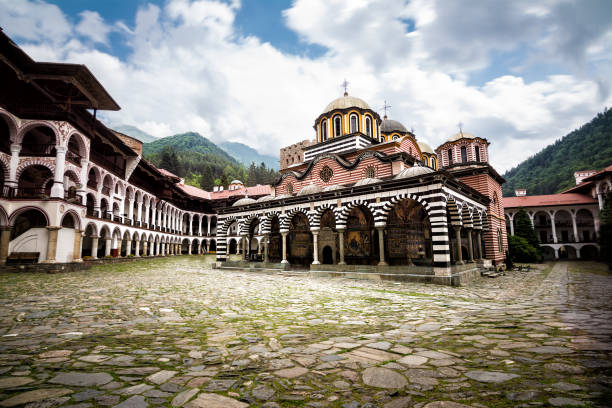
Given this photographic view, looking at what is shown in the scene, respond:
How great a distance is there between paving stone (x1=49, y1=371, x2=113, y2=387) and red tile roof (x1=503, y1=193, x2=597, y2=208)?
1765 inches

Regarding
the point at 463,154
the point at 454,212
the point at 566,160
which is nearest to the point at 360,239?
the point at 454,212

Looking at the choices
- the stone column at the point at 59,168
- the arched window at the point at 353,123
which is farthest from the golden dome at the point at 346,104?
the stone column at the point at 59,168

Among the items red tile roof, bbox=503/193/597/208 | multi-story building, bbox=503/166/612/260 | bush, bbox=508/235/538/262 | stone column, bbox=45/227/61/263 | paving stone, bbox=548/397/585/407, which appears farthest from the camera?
red tile roof, bbox=503/193/597/208

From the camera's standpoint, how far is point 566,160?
226ft

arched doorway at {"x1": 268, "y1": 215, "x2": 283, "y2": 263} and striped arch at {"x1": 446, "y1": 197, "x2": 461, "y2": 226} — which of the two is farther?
arched doorway at {"x1": 268, "y1": 215, "x2": 283, "y2": 263}

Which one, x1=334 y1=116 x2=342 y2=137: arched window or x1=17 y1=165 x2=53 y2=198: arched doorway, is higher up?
x1=334 y1=116 x2=342 y2=137: arched window

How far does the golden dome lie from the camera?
23.9 metres

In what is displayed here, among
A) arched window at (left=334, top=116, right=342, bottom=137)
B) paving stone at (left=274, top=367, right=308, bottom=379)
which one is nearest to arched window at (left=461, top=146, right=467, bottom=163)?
arched window at (left=334, top=116, right=342, bottom=137)

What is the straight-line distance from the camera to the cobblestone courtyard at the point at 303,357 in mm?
2348

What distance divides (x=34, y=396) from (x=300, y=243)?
18.9m

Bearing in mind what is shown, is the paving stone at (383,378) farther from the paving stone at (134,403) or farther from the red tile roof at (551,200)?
the red tile roof at (551,200)

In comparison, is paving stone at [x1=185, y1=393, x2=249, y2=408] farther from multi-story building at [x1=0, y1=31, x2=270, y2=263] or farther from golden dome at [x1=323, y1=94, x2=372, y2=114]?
golden dome at [x1=323, y1=94, x2=372, y2=114]

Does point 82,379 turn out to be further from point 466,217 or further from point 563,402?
point 466,217

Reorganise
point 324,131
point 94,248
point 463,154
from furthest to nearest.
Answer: point 463,154 → point 324,131 → point 94,248
